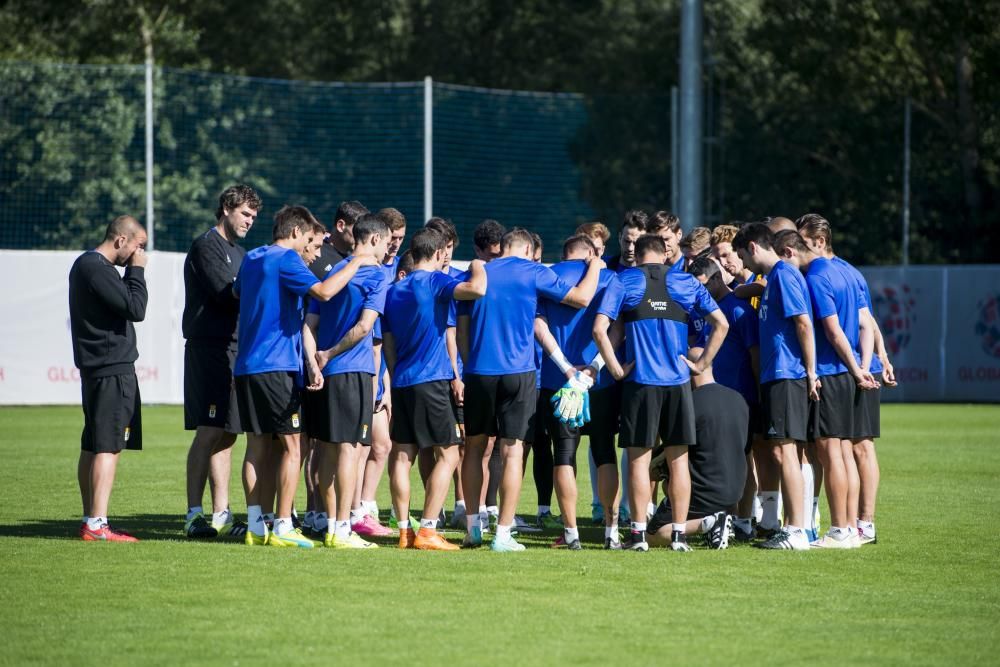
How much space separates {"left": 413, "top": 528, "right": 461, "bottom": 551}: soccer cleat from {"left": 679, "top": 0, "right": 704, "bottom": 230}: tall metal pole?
50.5 feet

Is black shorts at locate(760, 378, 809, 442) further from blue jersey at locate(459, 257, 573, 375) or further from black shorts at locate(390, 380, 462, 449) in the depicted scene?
black shorts at locate(390, 380, 462, 449)

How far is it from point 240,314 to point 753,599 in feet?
12.2

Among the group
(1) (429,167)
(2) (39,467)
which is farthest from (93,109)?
(2) (39,467)

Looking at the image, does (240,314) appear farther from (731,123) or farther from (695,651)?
(731,123)

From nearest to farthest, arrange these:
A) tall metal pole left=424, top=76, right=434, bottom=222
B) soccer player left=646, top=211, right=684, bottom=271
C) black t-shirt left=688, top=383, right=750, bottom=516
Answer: black t-shirt left=688, top=383, right=750, bottom=516
soccer player left=646, top=211, right=684, bottom=271
tall metal pole left=424, top=76, right=434, bottom=222

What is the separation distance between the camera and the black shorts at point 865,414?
9.41 metres

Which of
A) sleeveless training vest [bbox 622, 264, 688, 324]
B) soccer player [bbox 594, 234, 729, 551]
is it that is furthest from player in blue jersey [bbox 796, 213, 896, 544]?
sleeveless training vest [bbox 622, 264, 688, 324]

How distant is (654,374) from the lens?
886cm

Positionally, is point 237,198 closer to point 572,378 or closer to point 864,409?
point 572,378

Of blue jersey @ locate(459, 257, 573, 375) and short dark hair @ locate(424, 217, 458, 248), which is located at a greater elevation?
short dark hair @ locate(424, 217, 458, 248)

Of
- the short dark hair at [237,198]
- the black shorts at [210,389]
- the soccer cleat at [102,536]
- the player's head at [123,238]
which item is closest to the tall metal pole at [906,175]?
the short dark hair at [237,198]

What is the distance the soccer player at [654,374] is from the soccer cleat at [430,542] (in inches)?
47.7

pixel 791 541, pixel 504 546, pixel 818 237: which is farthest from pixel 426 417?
pixel 818 237

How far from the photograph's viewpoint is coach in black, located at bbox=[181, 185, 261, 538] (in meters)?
9.45
